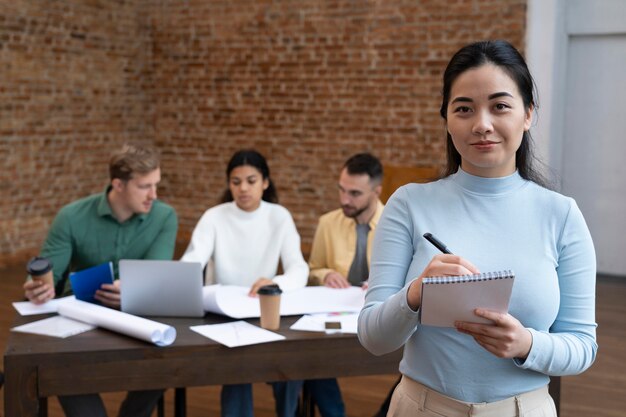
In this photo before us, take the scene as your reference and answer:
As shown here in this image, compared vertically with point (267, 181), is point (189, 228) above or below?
below

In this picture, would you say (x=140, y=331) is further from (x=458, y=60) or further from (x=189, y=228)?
(x=189, y=228)

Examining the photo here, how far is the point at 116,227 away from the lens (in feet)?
10.7

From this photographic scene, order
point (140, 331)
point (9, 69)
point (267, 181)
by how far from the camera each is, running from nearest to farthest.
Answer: point (140, 331) < point (267, 181) < point (9, 69)

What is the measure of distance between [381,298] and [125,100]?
7282mm

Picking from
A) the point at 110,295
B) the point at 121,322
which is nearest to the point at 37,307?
the point at 110,295

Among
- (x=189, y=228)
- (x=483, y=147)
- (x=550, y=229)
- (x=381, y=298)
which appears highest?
(x=483, y=147)

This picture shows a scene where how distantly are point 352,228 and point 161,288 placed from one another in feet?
4.00

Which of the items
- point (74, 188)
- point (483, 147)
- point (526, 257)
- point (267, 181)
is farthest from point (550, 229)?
point (74, 188)

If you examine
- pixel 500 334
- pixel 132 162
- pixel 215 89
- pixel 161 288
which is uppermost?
pixel 215 89

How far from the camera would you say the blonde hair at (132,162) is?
126 inches

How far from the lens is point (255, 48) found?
7922 mm

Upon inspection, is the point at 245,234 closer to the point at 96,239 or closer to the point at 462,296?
the point at 96,239

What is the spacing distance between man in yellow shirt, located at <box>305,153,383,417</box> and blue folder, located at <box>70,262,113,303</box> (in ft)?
3.34

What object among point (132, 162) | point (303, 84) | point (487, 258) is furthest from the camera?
point (303, 84)
